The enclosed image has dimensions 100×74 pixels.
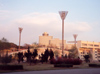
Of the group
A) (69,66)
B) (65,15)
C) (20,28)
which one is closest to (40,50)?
(20,28)

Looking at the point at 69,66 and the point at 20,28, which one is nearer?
the point at 69,66

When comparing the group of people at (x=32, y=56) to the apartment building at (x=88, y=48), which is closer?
the group of people at (x=32, y=56)

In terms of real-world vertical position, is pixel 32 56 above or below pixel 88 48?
below

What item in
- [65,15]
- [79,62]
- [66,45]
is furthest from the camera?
[66,45]

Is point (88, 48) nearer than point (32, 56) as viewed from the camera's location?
No

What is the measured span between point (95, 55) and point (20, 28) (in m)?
51.2

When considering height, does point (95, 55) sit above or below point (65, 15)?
below

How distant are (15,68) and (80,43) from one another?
80044 millimetres

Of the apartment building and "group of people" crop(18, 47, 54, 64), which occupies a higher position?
the apartment building

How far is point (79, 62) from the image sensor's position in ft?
138

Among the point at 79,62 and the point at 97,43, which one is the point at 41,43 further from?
the point at 79,62

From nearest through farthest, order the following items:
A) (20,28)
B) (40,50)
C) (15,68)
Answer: (15,68), (20,28), (40,50)

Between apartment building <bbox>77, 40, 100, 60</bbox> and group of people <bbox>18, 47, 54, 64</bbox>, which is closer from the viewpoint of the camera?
group of people <bbox>18, 47, 54, 64</bbox>

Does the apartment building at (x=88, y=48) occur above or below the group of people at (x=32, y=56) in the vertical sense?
above
